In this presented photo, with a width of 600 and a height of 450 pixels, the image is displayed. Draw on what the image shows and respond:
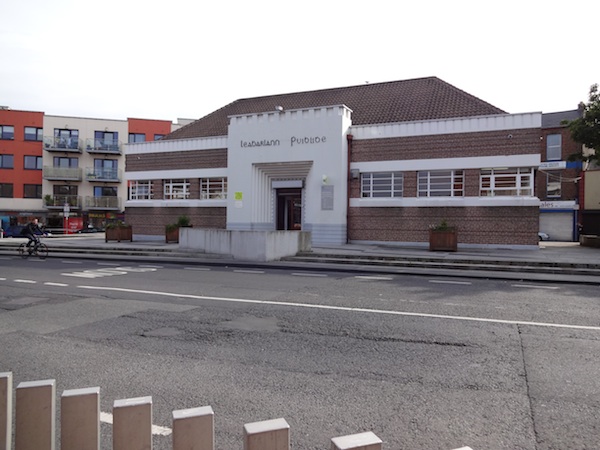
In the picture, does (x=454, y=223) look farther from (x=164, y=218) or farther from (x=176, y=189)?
(x=164, y=218)

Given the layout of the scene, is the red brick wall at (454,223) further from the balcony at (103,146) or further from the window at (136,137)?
the balcony at (103,146)

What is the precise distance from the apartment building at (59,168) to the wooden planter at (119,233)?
26637 mm

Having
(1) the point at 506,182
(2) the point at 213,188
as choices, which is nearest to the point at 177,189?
(2) the point at 213,188

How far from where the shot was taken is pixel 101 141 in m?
52.8

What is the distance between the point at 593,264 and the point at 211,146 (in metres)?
20.4

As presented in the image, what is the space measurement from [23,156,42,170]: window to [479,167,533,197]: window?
49413 mm

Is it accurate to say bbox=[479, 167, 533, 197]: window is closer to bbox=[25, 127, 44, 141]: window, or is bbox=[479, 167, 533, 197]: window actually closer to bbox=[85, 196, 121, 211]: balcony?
bbox=[85, 196, 121, 211]: balcony

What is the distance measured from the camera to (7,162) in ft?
169

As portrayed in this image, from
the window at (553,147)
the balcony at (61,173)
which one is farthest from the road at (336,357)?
the balcony at (61,173)

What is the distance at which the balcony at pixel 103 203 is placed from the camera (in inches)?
2040

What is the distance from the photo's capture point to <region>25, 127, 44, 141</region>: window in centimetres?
5206

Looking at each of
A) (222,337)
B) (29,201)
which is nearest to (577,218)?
(222,337)

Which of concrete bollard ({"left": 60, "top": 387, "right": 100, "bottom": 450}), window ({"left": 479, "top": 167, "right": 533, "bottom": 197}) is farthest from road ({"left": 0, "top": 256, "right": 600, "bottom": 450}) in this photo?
window ({"left": 479, "top": 167, "right": 533, "bottom": 197})

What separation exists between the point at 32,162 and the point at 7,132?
14.0ft
